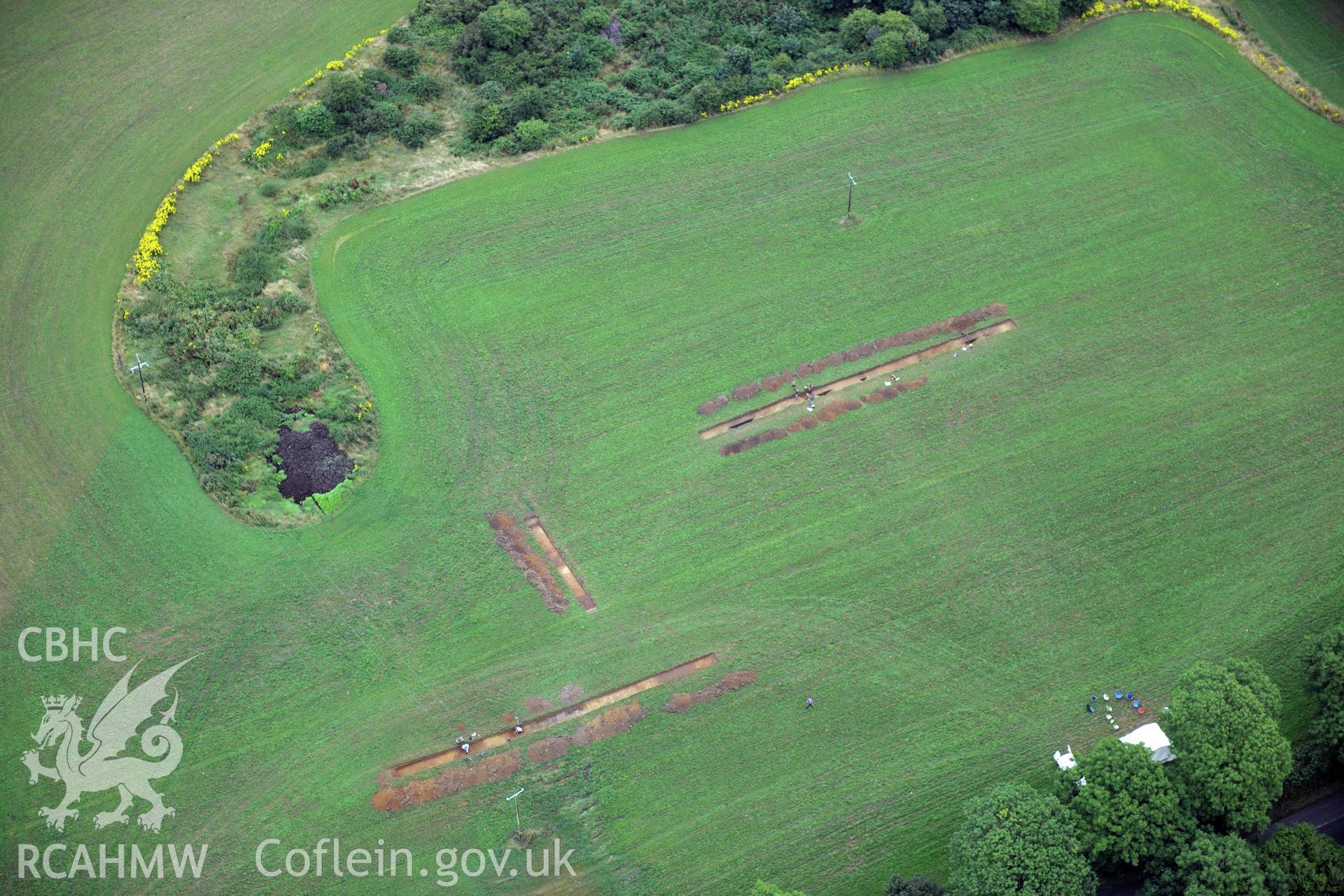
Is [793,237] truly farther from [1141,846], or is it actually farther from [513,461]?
[1141,846]

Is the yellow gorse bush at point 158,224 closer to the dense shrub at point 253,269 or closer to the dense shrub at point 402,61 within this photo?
the dense shrub at point 253,269

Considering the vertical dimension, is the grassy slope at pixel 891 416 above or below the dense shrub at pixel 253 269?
below

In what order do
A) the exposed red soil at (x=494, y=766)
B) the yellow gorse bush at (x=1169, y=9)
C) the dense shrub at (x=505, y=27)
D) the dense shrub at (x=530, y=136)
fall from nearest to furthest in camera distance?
the exposed red soil at (x=494, y=766) < the dense shrub at (x=530, y=136) < the dense shrub at (x=505, y=27) < the yellow gorse bush at (x=1169, y=9)

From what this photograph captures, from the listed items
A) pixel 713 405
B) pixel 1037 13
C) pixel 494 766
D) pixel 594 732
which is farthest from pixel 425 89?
pixel 494 766

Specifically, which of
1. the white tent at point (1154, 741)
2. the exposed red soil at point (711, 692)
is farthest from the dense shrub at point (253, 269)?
the white tent at point (1154, 741)

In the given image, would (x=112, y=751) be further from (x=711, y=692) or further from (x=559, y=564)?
(x=711, y=692)

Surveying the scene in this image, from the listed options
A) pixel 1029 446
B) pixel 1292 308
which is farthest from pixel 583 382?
pixel 1292 308

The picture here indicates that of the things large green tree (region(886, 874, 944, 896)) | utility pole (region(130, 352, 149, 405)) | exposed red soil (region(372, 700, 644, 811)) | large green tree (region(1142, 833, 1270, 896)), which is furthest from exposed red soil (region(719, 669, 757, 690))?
utility pole (region(130, 352, 149, 405))
